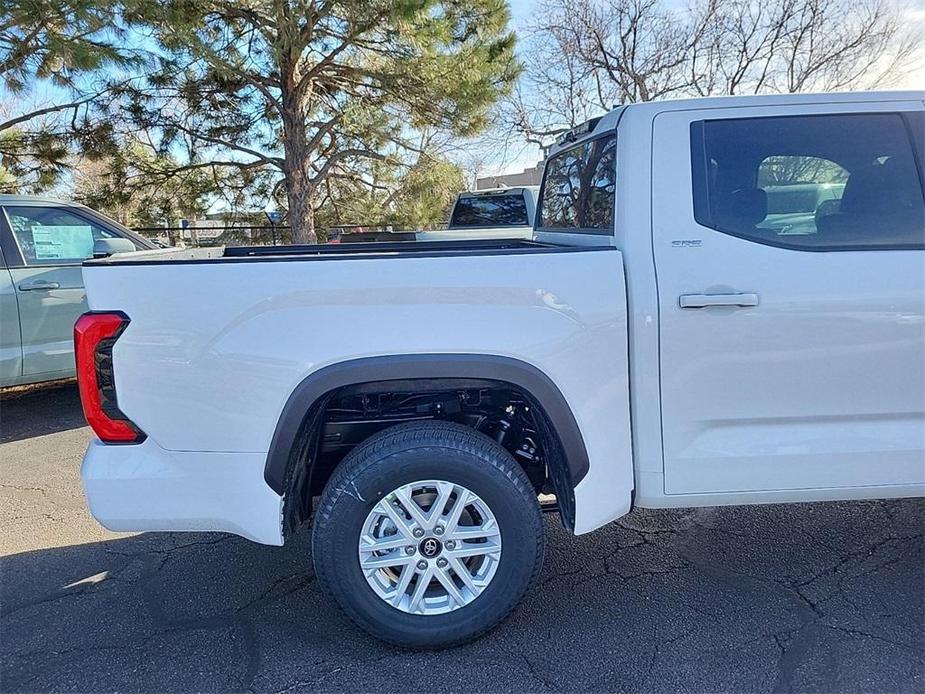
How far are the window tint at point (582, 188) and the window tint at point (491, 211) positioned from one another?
5639 millimetres

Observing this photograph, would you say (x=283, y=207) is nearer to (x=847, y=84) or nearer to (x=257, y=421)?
(x=257, y=421)

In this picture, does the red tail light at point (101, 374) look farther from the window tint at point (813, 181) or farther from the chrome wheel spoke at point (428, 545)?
the window tint at point (813, 181)

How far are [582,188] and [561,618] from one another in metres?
1.95

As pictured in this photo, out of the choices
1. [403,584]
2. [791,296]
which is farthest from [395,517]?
[791,296]

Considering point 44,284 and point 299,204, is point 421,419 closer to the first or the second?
point 44,284

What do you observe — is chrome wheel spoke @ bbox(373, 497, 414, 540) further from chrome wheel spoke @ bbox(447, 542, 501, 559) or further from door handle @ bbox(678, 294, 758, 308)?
door handle @ bbox(678, 294, 758, 308)

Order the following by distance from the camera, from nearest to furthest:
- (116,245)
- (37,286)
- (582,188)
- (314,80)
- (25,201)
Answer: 1. (582,188)
2. (37,286)
3. (25,201)
4. (116,245)
5. (314,80)

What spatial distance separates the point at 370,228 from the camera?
13.1 meters

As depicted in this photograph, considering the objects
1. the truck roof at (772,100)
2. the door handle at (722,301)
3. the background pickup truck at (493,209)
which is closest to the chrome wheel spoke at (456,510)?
the door handle at (722,301)

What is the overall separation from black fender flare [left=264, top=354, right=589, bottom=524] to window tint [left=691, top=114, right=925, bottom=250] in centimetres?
92

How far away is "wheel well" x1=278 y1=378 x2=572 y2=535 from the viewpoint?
2402 millimetres

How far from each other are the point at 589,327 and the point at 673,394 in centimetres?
43

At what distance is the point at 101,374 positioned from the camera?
2.27 m

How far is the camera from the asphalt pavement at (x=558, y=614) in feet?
7.82
